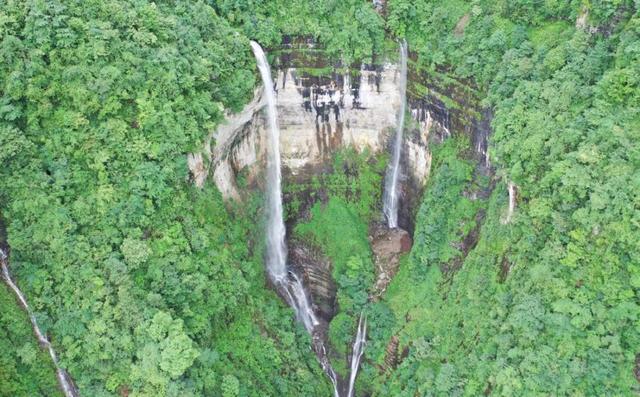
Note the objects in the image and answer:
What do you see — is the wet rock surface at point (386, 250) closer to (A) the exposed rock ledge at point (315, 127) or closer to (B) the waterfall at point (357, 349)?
(B) the waterfall at point (357, 349)

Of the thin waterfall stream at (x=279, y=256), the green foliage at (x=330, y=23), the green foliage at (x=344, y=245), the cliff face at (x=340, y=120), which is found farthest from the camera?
the green foliage at (x=344, y=245)

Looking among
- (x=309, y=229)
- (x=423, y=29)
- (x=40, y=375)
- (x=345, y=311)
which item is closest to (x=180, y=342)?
(x=40, y=375)

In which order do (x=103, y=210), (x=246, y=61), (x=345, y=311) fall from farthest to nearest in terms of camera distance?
(x=345, y=311)
(x=246, y=61)
(x=103, y=210)

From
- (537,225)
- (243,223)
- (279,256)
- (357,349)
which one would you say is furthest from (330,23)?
(357,349)

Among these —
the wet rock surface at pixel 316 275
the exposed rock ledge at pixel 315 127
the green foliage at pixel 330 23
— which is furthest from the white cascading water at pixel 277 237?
the green foliage at pixel 330 23

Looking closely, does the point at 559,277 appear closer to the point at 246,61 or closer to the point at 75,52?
the point at 246,61
